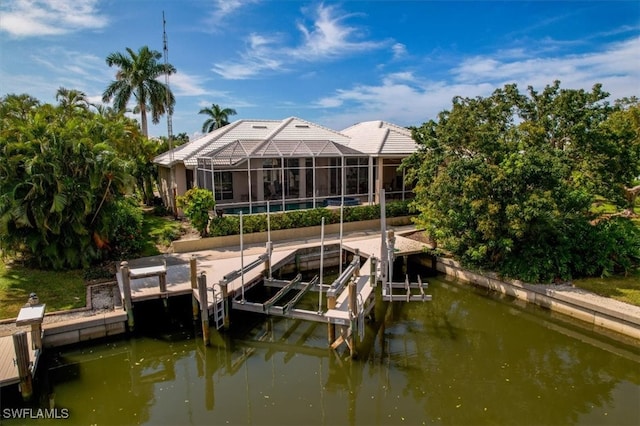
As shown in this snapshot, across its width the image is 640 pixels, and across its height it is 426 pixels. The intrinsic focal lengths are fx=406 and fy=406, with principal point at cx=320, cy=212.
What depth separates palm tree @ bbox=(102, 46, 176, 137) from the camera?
29.0 meters

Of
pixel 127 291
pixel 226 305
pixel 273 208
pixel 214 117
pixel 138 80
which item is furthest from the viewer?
pixel 214 117

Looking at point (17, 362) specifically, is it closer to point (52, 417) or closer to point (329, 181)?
point (52, 417)

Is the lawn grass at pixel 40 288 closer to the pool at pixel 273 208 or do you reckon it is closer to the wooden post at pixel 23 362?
the wooden post at pixel 23 362

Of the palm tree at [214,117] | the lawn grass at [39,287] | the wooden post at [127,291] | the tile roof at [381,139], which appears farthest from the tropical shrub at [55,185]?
the palm tree at [214,117]

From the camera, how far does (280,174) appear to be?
2272cm

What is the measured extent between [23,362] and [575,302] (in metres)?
14.2

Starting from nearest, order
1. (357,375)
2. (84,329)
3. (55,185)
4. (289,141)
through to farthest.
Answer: (357,375) → (84,329) → (55,185) → (289,141)

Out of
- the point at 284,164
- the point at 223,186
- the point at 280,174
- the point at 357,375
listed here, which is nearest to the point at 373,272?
the point at 357,375

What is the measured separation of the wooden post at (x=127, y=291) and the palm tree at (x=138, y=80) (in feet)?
67.8

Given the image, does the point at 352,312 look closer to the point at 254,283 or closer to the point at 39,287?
the point at 254,283

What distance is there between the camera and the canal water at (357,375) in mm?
8219

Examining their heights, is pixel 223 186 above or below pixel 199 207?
above

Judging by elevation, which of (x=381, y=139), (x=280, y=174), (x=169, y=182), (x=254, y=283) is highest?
(x=381, y=139)

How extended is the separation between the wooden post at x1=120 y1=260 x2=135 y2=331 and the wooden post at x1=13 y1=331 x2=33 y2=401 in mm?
2747
